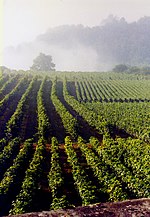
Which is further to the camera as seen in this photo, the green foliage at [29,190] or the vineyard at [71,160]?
the vineyard at [71,160]

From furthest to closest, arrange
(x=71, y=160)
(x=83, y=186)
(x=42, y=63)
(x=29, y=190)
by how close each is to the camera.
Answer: (x=42, y=63) < (x=71, y=160) < (x=83, y=186) < (x=29, y=190)

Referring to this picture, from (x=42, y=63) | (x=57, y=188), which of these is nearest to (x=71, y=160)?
(x=57, y=188)

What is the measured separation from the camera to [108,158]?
24453 millimetres

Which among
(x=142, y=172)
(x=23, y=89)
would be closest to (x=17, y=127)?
(x=142, y=172)

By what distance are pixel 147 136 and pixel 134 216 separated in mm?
33729

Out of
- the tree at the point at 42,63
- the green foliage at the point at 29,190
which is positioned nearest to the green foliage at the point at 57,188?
the green foliage at the point at 29,190

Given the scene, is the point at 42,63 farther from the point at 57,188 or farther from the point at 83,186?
the point at 83,186

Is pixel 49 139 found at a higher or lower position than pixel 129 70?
lower

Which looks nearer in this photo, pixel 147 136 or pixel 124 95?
pixel 147 136

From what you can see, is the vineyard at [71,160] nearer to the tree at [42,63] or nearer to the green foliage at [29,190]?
the green foliage at [29,190]

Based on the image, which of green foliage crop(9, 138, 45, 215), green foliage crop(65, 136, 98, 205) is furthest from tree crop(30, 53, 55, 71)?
green foliage crop(65, 136, 98, 205)

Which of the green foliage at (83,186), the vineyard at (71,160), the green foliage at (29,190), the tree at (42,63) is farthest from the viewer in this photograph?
the tree at (42,63)

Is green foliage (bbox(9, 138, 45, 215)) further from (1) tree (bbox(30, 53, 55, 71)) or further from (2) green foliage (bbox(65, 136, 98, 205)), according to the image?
(1) tree (bbox(30, 53, 55, 71))

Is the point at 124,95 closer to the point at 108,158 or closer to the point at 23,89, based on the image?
the point at 23,89
